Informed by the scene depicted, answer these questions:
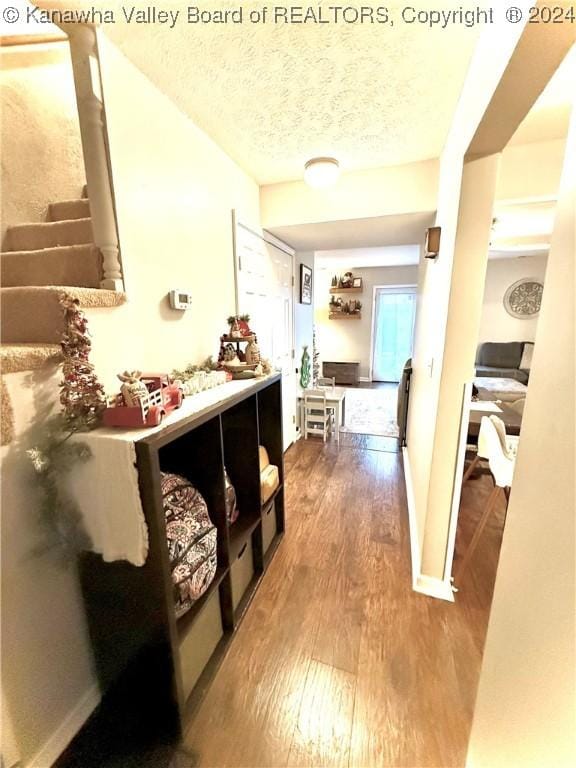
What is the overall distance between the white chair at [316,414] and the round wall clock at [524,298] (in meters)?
4.27

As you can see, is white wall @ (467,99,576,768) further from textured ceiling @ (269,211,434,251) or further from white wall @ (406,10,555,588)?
textured ceiling @ (269,211,434,251)

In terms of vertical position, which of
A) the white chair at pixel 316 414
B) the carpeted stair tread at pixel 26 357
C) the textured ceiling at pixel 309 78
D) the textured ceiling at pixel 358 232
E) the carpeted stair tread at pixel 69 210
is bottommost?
the white chair at pixel 316 414

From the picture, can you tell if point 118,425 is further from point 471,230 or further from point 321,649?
point 471,230

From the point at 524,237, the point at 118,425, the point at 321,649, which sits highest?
the point at 524,237

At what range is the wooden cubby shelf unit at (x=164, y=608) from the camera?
3.04 ft

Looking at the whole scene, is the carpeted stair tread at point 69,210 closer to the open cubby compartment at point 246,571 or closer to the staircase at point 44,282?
the staircase at point 44,282

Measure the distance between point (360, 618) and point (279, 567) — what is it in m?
0.52

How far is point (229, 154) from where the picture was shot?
195 centimetres

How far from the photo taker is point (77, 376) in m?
0.87

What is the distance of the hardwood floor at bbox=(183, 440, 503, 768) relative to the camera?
1049 mm

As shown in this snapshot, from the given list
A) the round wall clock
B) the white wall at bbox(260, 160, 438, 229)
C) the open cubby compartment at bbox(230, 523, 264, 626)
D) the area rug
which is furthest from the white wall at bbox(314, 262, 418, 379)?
the open cubby compartment at bbox(230, 523, 264, 626)

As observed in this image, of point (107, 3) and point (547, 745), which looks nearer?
point (547, 745)

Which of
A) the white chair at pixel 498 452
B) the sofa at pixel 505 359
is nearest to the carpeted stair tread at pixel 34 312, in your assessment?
the white chair at pixel 498 452

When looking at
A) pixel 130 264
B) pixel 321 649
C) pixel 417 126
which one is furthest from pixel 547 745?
pixel 417 126
